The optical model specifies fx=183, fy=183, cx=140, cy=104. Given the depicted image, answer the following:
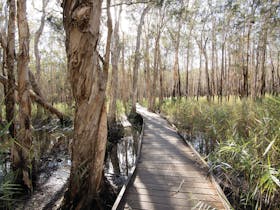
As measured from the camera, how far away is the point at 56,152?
20.3ft

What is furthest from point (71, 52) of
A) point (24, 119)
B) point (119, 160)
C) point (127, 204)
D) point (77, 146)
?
point (119, 160)

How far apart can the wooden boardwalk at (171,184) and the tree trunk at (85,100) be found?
623 millimetres

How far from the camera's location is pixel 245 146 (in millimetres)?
2270

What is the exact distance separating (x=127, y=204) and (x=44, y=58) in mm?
25543

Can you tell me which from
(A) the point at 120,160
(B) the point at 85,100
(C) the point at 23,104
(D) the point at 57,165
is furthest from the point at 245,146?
(D) the point at 57,165

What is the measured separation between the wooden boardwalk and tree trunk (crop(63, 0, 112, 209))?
623 mm

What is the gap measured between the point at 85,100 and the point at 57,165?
11.1ft

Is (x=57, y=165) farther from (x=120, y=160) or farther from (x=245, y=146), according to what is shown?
(x=245, y=146)

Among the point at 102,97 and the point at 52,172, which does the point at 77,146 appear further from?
the point at 52,172

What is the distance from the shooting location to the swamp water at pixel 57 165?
3419 millimetres

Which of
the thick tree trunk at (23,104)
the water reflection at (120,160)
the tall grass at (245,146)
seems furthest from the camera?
the water reflection at (120,160)

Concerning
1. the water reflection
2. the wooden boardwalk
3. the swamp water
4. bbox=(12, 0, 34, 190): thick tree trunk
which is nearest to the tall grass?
the wooden boardwalk

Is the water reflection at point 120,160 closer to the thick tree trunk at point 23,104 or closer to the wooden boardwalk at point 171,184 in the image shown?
the wooden boardwalk at point 171,184

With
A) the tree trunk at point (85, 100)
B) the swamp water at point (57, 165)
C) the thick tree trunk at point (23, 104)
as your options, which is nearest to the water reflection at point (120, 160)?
the swamp water at point (57, 165)
